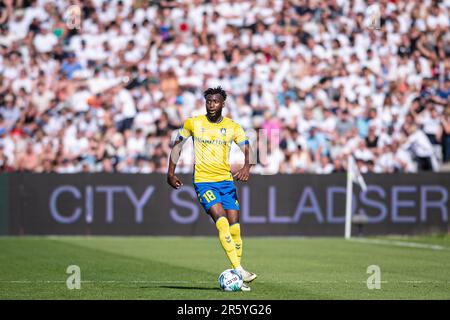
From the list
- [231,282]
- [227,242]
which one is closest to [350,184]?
[227,242]

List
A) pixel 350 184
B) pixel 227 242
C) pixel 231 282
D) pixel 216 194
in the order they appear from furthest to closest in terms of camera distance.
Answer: pixel 350 184
pixel 216 194
pixel 227 242
pixel 231 282

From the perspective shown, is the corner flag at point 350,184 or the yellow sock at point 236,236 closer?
the yellow sock at point 236,236

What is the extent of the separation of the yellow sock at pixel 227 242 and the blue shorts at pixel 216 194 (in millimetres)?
352

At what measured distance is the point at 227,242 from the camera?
43.9 feet

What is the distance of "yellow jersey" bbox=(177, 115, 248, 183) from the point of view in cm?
1370

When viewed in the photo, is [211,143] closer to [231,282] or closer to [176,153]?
[176,153]

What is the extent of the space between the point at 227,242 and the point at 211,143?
127cm

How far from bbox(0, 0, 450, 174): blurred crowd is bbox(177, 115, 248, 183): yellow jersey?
436 inches

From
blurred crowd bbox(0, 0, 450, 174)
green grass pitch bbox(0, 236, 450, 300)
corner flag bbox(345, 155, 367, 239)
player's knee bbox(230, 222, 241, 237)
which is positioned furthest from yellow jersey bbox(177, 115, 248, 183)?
corner flag bbox(345, 155, 367, 239)

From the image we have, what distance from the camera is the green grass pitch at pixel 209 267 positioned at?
42.6 feet

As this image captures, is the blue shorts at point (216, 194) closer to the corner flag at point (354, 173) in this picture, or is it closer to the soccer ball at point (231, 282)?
the soccer ball at point (231, 282)

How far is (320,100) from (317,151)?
1.48 metres

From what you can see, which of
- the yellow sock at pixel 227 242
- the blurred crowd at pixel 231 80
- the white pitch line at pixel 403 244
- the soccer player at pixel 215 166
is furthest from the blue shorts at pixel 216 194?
the blurred crowd at pixel 231 80
